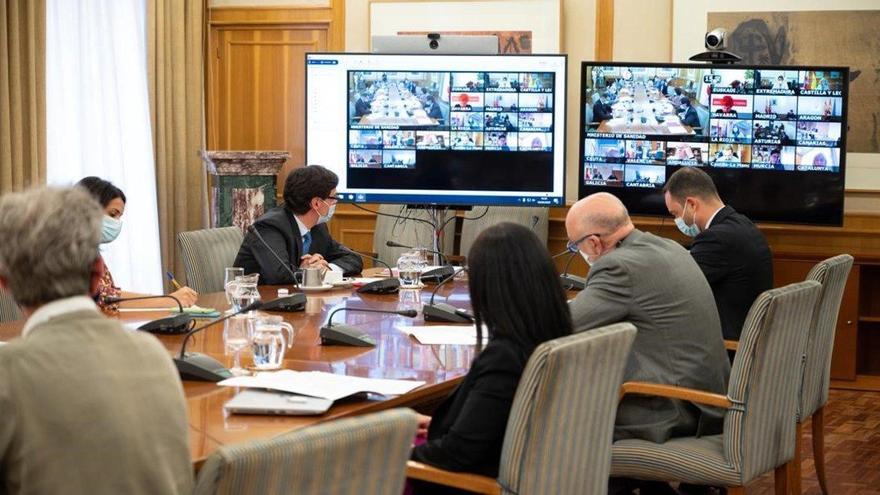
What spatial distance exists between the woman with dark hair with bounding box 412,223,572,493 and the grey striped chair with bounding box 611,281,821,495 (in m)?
0.93

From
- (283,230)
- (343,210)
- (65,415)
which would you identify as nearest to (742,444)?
(65,415)

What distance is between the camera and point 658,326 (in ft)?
12.8

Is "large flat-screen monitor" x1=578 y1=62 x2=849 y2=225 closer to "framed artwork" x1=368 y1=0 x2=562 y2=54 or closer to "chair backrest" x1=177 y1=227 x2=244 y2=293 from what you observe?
"framed artwork" x1=368 y1=0 x2=562 y2=54

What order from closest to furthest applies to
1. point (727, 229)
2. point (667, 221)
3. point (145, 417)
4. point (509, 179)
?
point (145, 417) → point (727, 229) → point (509, 179) → point (667, 221)

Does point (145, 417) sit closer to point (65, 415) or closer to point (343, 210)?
point (65, 415)

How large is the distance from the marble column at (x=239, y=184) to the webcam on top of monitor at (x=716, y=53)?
8.69 ft

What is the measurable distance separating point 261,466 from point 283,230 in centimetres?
389

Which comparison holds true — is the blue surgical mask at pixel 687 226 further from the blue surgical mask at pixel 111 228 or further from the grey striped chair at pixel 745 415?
the blue surgical mask at pixel 111 228

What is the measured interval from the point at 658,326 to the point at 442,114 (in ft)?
11.7

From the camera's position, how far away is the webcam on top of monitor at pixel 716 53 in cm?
726

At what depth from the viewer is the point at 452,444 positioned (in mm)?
2852

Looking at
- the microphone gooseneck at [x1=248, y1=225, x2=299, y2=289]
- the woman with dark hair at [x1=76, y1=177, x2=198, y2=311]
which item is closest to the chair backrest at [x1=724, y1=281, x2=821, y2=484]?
the woman with dark hair at [x1=76, y1=177, x2=198, y2=311]

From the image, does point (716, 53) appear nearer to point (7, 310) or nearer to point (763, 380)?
point (763, 380)

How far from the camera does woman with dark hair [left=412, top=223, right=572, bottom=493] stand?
2822 mm
